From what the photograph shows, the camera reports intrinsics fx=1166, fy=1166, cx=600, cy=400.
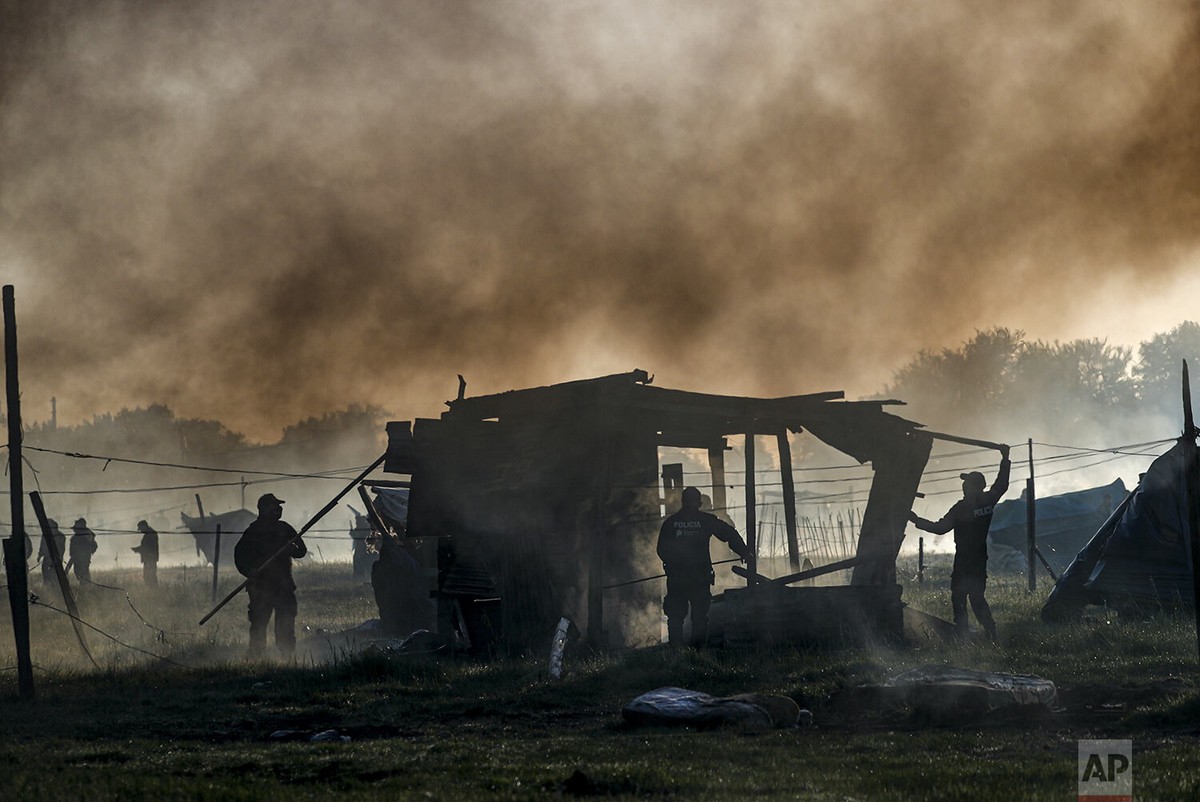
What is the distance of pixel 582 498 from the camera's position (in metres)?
17.0

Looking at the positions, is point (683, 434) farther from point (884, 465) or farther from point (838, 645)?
point (838, 645)

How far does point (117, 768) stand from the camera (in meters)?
8.67

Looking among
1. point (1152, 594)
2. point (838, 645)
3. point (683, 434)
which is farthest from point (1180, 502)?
point (683, 434)

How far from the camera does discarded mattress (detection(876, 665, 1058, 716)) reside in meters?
9.81

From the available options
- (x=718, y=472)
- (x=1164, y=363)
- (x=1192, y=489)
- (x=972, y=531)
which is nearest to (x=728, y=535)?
(x=972, y=531)

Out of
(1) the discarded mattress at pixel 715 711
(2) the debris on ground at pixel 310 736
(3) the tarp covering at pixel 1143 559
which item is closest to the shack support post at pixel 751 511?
(3) the tarp covering at pixel 1143 559

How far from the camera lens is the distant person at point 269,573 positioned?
1783 centimetres

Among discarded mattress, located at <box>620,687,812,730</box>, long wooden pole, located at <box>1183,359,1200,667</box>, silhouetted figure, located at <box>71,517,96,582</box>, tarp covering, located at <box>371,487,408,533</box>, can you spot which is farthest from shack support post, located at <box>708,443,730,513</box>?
silhouetted figure, located at <box>71,517,96,582</box>

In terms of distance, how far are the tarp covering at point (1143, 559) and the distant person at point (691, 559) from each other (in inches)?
234

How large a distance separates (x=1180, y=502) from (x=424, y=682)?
11443 mm

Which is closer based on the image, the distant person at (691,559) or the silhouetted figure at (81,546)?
the distant person at (691,559)

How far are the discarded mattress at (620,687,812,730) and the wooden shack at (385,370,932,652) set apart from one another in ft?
16.4

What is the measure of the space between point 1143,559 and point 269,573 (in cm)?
1321

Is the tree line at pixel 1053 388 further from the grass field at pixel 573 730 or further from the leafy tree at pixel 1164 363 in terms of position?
the grass field at pixel 573 730
